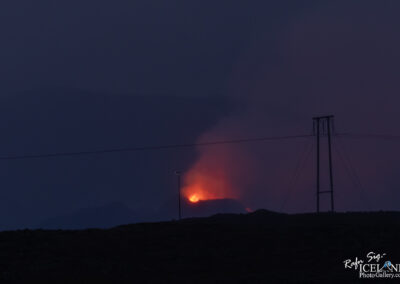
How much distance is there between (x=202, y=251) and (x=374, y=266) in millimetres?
13861

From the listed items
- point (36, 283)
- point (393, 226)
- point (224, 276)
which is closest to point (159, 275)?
point (224, 276)

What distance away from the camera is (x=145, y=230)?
2534 inches

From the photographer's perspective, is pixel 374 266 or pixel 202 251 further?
pixel 202 251

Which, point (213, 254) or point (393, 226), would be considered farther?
point (393, 226)

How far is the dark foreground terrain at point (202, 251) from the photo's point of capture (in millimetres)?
46219

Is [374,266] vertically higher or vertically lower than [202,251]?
lower

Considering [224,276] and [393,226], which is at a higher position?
[393,226]

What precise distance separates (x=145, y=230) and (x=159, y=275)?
17.5 metres

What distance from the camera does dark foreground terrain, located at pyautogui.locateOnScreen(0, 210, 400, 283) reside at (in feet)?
152

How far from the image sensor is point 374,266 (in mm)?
46000

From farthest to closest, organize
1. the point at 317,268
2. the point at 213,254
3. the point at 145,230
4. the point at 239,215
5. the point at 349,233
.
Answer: the point at 239,215
the point at 145,230
the point at 349,233
the point at 213,254
the point at 317,268

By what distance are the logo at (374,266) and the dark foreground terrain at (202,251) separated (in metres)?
0.60

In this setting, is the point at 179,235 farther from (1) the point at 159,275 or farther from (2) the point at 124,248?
(1) the point at 159,275

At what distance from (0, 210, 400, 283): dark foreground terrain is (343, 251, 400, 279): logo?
0.60 m
